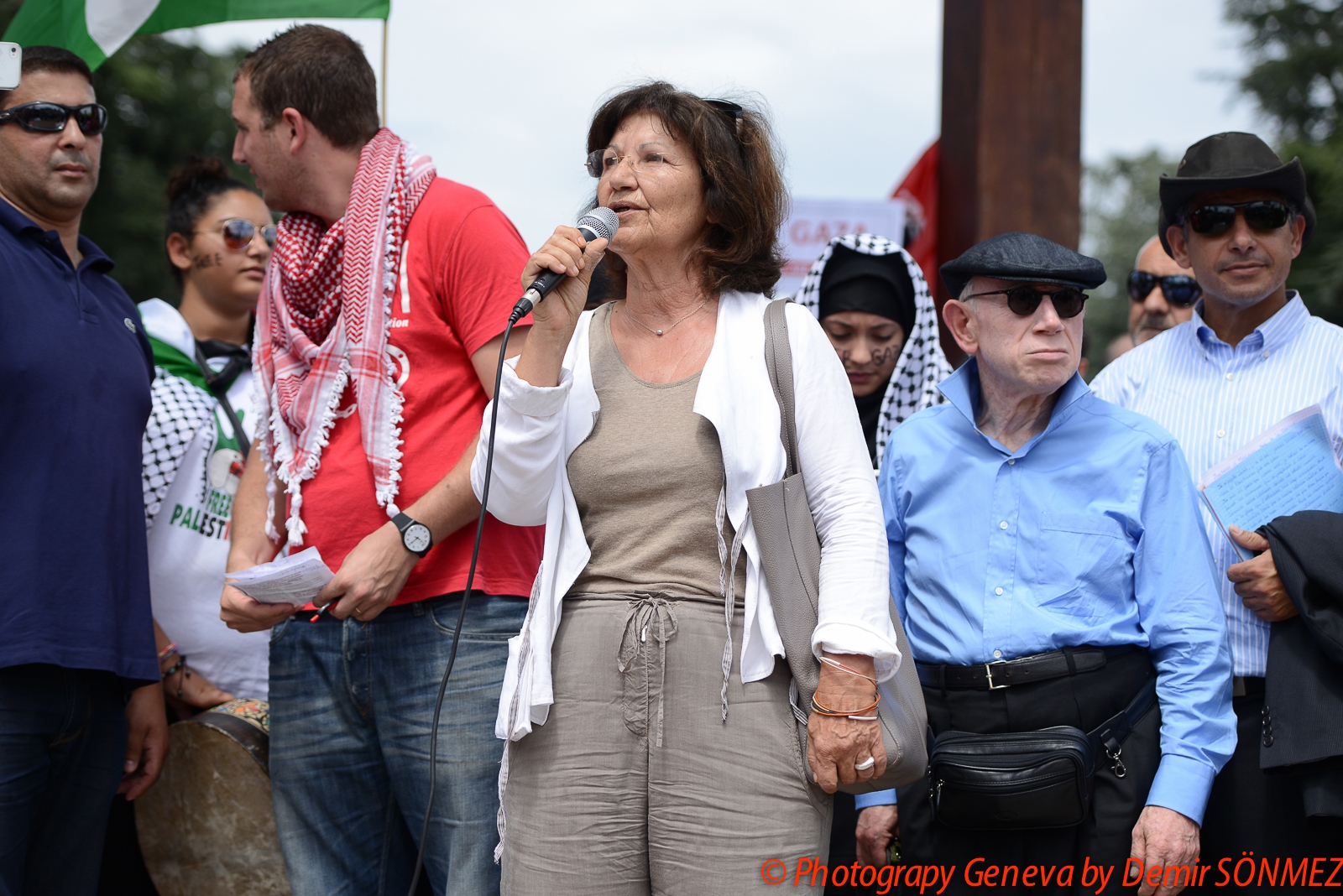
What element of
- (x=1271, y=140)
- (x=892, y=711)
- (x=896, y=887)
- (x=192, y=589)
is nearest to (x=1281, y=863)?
(x=896, y=887)

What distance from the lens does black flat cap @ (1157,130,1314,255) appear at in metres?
3.00

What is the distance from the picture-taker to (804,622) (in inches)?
82.8

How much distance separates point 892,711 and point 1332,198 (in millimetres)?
20598

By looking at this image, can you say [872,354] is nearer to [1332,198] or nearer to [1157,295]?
[1157,295]

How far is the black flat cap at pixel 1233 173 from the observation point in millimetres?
2998

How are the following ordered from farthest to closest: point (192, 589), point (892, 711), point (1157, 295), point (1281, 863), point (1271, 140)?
point (1271, 140) → point (1157, 295) → point (192, 589) → point (1281, 863) → point (892, 711)

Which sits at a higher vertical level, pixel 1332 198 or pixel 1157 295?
pixel 1332 198

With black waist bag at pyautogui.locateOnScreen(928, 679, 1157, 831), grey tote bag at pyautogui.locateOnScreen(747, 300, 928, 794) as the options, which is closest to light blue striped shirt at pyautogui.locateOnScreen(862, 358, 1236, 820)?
black waist bag at pyautogui.locateOnScreen(928, 679, 1157, 831)

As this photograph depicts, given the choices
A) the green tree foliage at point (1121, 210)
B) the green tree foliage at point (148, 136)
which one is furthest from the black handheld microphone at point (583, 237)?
the green tree foliage at point (1121, 210)

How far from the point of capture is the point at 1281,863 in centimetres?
255

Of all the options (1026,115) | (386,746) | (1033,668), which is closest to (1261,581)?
(1033,668)

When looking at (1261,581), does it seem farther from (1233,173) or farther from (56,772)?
(56,772)

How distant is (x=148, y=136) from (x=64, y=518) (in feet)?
63.8

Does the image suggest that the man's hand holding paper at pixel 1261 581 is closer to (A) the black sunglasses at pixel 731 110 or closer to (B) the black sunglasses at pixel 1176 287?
(A) the black sunglasses at pixel 731 110
